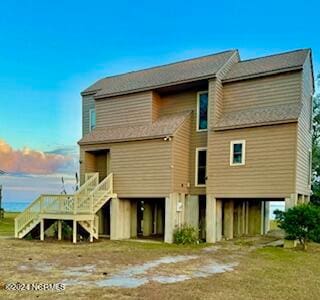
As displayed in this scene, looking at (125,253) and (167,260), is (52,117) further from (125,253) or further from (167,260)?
(167,260)

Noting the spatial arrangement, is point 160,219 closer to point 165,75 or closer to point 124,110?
point 124,110

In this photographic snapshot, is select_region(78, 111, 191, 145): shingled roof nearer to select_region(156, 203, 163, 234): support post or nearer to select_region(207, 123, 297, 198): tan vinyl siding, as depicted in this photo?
select_region(207, 123, 297, 198): tan vinyl siding

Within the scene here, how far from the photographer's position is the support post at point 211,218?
52.4ft

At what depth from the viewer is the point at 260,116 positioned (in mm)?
15125

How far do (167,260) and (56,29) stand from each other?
1647 centimetres

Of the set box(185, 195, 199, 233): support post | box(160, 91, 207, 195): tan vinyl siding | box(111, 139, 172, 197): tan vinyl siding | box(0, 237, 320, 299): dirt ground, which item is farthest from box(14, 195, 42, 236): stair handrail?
box(160, 91, 207, 195): tan vinyl siding

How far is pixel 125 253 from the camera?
12.4m

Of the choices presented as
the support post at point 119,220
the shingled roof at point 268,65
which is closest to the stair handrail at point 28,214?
the support post at point 119,220

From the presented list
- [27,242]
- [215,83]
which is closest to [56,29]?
[215,83]

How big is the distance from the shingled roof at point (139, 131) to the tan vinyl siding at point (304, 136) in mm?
5153

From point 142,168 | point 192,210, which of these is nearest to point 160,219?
point 192,210

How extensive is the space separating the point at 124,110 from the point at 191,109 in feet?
11.7

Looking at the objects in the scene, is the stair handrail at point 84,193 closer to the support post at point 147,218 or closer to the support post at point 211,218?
the support post at point 147,218

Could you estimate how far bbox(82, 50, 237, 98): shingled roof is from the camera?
56.1 feet
